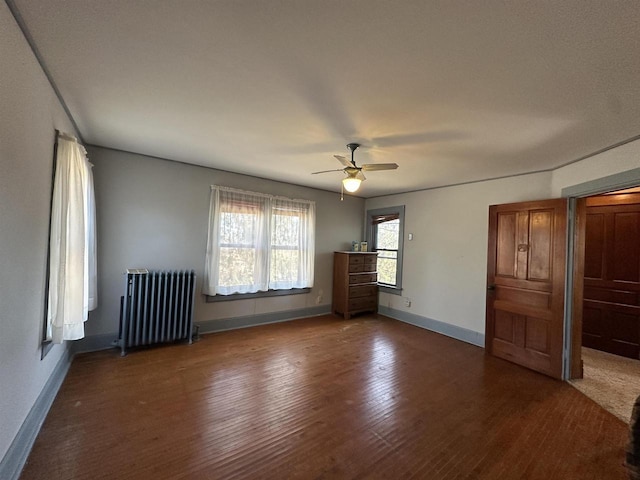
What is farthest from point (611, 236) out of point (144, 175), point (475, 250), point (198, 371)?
point (144, 175)

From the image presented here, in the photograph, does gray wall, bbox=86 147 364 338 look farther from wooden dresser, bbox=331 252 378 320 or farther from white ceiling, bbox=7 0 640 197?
wooden dresser, bbox=331 252 378 320

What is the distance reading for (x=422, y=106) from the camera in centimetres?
203

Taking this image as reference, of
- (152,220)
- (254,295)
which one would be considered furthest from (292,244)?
(152,220)

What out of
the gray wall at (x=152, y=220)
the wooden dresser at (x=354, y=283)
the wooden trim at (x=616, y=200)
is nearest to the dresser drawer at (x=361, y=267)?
the wooden dresser at (x=354, y=283)

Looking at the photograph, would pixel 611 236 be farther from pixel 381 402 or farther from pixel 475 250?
pixel 381 402

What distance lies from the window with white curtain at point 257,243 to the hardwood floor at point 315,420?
45.4 inches

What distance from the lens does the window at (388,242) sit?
17.5ft

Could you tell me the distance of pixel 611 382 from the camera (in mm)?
2967

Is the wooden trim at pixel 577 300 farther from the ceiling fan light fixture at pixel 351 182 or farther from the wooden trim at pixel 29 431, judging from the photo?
the wooden trim at pixel 29 431

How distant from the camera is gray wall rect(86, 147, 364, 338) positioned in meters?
3.37

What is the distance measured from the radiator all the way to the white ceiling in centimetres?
167

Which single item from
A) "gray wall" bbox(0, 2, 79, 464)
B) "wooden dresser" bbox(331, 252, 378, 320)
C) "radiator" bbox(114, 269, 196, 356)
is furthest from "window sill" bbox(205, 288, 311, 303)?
"gray wall" bbox(0, 2, 79, 464)

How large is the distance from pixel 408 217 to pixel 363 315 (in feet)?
6.99

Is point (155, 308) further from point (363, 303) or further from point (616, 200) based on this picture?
point (616, 200)
